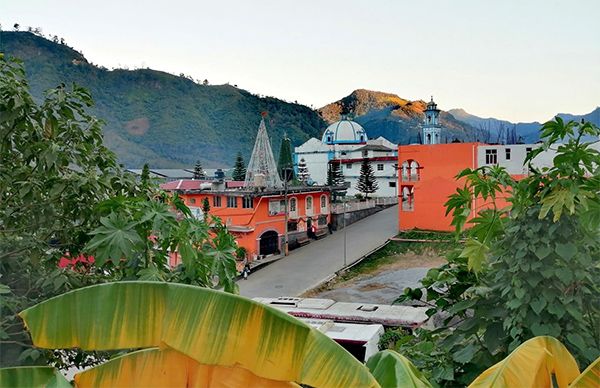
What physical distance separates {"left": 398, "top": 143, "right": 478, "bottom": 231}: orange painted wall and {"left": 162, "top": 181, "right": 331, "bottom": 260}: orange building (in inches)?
68.6

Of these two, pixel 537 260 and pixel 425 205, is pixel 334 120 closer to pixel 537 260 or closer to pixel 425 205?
pixel 425 205

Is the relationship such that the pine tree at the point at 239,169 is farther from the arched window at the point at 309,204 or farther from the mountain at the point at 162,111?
the arched window at the point at 309,204

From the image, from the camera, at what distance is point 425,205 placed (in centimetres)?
798

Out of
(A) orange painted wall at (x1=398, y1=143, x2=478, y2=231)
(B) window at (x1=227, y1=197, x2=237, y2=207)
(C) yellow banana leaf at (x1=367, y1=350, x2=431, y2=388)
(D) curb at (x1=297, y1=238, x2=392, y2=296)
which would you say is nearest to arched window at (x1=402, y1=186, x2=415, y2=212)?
(A) orange painted wall at (x1=398, y1=143, x2=478, y2=231)

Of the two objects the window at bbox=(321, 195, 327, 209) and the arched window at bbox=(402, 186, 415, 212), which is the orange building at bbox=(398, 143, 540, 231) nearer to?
the arched window at bbox=(402, 186, 415, 212)

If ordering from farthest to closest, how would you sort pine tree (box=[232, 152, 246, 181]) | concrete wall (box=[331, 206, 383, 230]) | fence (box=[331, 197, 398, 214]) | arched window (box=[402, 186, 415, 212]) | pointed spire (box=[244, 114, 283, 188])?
pine tree (box=[232, 152, 246, 181]) < fence (box=[331, 197, 398, 214]) < concrete wall (box=[331, 206, 383, 230]) < pointed spire (box=[244, 114, 283, 188]) < arched window (box=[402, 186, 415, 212])

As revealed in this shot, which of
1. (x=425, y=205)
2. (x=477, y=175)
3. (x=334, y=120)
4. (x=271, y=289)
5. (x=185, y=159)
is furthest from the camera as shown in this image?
(x=334, y=120)

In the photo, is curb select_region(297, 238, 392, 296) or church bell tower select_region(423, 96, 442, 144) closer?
curb select_region(297, 238, 392, 296)

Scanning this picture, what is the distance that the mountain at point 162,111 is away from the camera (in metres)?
1.78

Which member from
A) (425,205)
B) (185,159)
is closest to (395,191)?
(425,205)

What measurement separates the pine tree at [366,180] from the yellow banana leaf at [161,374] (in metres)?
11.5

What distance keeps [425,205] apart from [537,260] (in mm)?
7369

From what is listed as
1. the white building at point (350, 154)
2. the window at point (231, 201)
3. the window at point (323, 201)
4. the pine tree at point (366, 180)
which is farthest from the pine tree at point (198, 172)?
the pine tree at point (366, 180)

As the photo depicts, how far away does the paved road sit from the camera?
6.79 meters
